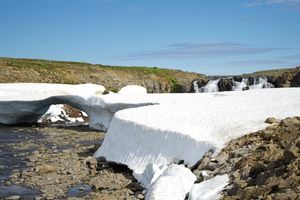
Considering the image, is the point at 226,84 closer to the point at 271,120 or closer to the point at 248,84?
the point at 248,84

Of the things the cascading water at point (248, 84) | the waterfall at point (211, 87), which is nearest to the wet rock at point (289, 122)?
the cascading water at point (248, 84)

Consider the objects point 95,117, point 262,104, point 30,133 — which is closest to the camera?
point 262,104

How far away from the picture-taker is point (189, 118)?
18438mm

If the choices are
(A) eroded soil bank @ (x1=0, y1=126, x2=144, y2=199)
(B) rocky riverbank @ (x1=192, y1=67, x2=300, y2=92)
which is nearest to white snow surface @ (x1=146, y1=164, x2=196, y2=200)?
(A) eroded soil bank @ (x1=0, y1=126, x2=144, y2=199)

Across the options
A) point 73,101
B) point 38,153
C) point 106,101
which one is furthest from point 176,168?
point 73,101

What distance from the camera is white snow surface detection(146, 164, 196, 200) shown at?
36.5 ft

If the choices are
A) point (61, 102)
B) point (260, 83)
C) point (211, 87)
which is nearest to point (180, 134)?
point (61, 102)

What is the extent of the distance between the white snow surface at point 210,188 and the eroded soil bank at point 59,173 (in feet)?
7.60

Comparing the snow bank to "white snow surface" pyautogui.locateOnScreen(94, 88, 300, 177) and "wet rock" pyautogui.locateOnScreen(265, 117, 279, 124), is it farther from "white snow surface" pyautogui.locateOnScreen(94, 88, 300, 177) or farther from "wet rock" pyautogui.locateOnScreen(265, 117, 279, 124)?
"wet rock" pyautogui.locateOnScreen(265, 117, 279, 124)

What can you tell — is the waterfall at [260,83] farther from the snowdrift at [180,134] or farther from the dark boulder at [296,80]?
the snowdrift at [180,134]

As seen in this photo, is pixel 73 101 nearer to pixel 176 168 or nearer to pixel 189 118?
pixel 189 118

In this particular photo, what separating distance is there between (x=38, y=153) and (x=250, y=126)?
1093 cm

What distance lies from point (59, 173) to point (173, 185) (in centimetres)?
681

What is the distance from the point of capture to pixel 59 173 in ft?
55.6
